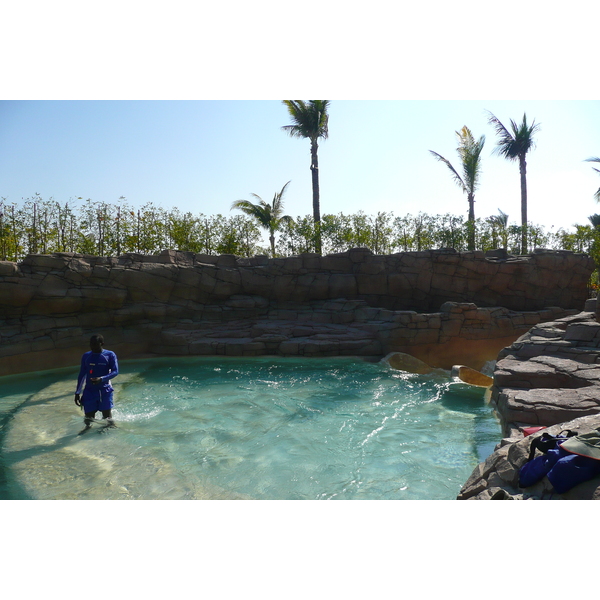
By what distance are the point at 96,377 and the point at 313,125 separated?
667 inches

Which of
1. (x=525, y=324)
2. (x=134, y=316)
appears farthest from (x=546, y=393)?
(x=134, y=316)

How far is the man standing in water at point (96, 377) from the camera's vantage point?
517 cm

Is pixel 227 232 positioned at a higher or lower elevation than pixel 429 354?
higher

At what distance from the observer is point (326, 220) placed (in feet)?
Result: 59.7

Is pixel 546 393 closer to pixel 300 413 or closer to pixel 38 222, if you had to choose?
pixel 300 413

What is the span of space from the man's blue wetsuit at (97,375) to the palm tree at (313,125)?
14.4m

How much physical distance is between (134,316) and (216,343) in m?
2.89

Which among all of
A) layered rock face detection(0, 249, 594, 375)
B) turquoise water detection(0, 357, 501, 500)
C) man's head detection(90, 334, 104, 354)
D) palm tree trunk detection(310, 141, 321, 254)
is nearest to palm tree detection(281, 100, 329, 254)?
palm tree trunk detection(310, 141, 321, 254)

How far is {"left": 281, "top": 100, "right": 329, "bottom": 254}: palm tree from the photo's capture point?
18.7 meters

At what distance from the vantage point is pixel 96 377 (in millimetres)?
5180

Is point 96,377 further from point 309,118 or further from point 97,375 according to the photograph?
point 309,118

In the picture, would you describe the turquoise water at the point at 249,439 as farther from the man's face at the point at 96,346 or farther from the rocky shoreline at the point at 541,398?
the man's face at the point at 96,346

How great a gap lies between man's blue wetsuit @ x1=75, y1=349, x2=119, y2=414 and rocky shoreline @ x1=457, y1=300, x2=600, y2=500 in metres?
4.38

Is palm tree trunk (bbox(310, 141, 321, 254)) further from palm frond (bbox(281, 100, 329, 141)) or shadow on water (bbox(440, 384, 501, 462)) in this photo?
shadow on water (bbox(440, 384, 501, 462))
